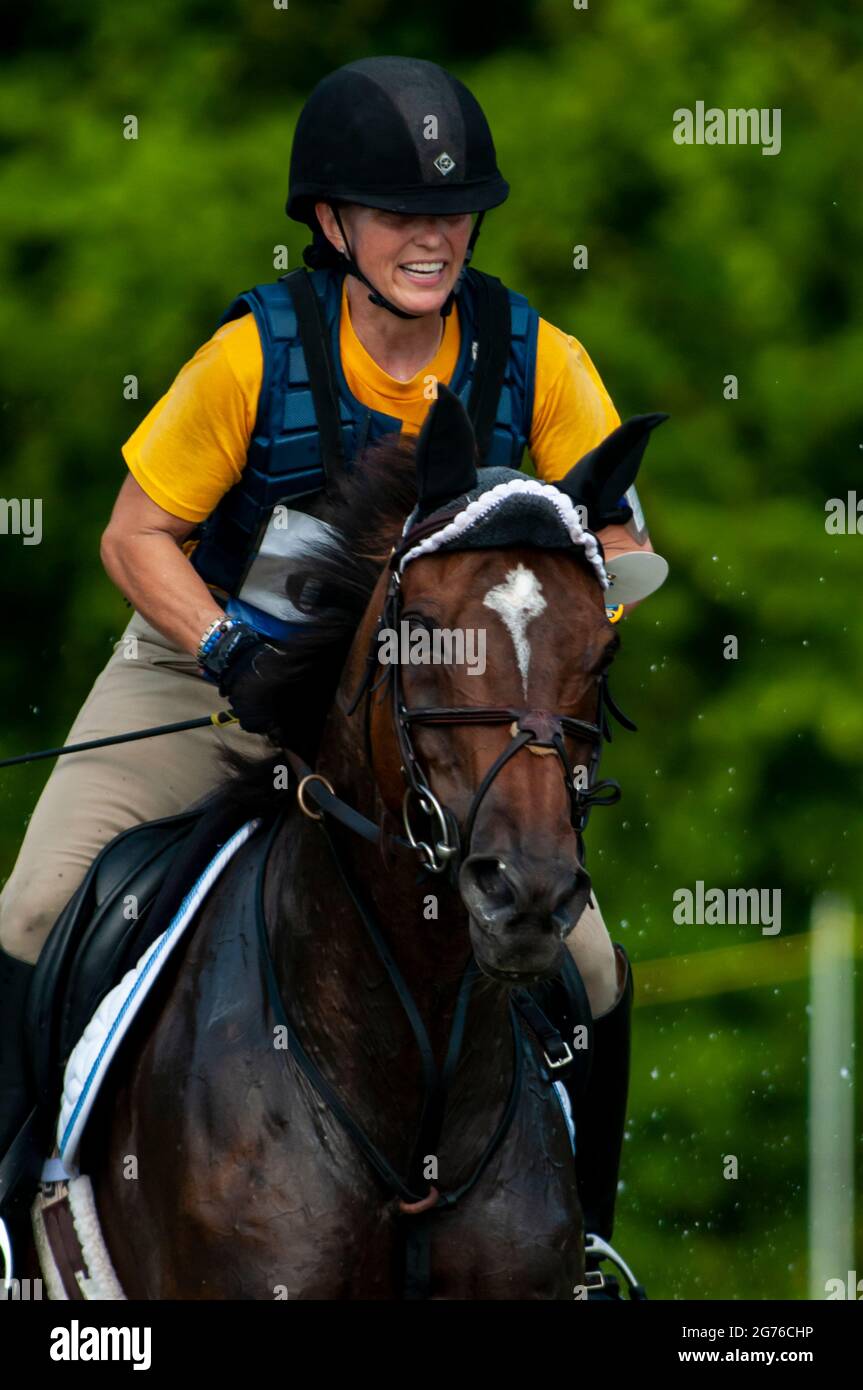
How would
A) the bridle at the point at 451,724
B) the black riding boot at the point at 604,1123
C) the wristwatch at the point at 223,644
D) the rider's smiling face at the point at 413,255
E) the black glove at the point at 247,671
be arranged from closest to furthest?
1. the bridle at the point at 451,724
2. the black glove at the point at 247,671
3. the wristwatch at the point at 223,644
4. the rider's smiling face at the point at 413,255
5. the black riding boot at the point at 604,1123

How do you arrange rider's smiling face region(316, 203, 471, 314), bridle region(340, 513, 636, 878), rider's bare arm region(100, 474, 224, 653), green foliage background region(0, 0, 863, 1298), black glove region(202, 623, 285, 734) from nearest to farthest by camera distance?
bridle region(340, 513, 636, 878) < black glove region(202, 623, 285, 734) < rider's bare arm region(100, 474, 224, 653) < rider's smiling face region(316, 203, 471, 314) < green foliage background region(0, 0, 863, 1298)

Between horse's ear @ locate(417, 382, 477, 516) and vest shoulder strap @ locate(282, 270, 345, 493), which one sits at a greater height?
vest shoulder strap @ locate(282, 270, 345, 493)

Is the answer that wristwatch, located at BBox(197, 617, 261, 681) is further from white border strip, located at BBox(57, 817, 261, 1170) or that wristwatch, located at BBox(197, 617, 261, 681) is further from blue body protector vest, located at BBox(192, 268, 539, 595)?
blue body protector vest, located at BBox(192, 268, 539, 595)

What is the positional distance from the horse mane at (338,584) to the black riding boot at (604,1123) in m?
1.26

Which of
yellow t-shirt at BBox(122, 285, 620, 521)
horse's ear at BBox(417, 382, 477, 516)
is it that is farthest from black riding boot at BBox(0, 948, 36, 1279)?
horse's ear at BBox(417, 382, 477, 516)

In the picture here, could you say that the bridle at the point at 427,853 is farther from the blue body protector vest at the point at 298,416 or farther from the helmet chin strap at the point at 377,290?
the helmet chin strap at the point at 377,290

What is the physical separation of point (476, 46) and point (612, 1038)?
4930 millimetres

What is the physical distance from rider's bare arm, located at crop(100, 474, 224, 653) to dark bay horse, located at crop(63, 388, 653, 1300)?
0.41 metres

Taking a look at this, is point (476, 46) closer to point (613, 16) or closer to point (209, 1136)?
point (613, 16)

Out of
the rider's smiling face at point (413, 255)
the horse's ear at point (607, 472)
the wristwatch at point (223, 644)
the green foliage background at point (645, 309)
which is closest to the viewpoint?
the horse's ear at point (607, 472)

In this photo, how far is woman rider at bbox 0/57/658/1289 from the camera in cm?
519

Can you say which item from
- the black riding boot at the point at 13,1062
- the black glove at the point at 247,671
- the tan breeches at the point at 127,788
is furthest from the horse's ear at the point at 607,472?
the black riding boot at the point at 13,1062

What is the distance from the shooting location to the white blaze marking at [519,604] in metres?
4.02

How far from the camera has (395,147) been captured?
16.9 feet
